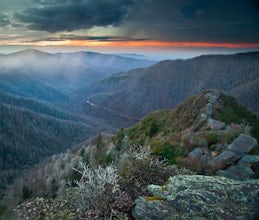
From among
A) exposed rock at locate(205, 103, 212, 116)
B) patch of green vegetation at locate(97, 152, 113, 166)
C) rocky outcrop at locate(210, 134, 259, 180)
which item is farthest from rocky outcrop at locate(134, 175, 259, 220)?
exposed rock at locate(205, 103, 212, 116)

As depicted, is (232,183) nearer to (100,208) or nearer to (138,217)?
(138,217)

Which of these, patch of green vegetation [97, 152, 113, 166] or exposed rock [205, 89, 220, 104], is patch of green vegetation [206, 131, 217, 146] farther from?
exposed rock [205, 89, 220, 104]

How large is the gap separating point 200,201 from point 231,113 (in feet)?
122

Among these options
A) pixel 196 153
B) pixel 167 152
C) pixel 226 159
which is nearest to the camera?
pixel 226 159

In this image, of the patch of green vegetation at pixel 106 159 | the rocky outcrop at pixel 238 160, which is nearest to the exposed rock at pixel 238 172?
the rocky outcrop at pixel 238 160

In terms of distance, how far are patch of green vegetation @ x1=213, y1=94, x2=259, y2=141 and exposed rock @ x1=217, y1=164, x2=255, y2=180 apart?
81.9 feet

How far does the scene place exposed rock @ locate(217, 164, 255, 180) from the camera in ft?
36.4

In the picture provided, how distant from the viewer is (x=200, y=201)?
7.16 meters

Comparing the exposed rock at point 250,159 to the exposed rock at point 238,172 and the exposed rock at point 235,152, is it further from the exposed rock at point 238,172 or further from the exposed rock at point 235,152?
the exposed rock at point 238,172

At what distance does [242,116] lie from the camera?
43.5m

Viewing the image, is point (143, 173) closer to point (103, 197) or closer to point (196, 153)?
point (103, 197)

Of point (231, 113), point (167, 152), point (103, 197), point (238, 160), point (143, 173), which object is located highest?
point (103, 197)

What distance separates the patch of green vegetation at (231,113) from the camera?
3794 centimetres

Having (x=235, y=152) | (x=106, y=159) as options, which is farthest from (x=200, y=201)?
(x=106, y=159)
